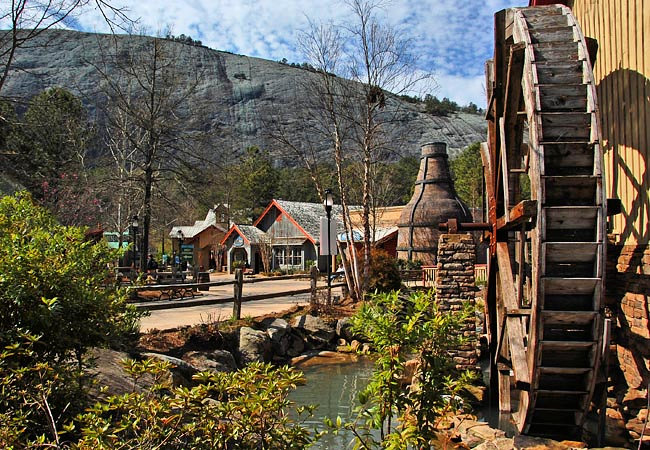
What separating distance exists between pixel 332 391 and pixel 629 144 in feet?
19.1

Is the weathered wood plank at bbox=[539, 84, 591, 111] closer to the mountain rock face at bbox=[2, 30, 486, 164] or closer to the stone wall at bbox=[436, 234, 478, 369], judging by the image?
the stone wall at bbox=[436, 234, 478, 369]

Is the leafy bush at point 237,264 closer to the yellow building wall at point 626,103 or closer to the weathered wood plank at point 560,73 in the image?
the yellow building wall at point 626,103

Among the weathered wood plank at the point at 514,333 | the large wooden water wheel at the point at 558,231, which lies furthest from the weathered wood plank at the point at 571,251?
the weathered wood plank at the point at 514,333

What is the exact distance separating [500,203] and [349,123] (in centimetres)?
1131

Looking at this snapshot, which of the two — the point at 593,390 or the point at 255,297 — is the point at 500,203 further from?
the point at 255,297

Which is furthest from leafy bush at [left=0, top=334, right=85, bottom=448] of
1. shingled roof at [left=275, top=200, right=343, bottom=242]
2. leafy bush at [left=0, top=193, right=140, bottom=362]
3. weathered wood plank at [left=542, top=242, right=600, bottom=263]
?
shingled roof at [left=275, top=200, right=343, bottom=242]

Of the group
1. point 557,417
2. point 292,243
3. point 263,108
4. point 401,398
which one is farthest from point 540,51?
point 263,108

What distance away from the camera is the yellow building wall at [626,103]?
19.8 feet

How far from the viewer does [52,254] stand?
12.4 feet

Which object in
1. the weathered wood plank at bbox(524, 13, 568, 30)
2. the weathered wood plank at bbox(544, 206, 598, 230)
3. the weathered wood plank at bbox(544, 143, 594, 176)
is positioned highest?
the weathered wood plank at bbox(524, 13, 568, 30)

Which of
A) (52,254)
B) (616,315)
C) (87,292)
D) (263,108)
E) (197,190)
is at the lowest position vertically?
(616,315)

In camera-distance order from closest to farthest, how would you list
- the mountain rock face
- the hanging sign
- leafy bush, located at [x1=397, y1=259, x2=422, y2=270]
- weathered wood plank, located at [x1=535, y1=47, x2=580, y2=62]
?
1. weathered wood plank, located at [x1=535, y1=47, x2=580, y2=62]
2. the hanging sign
3. leafy bush, located at [x1=397, y1=259, x2=422, y2=270]
4. the mountain rock face

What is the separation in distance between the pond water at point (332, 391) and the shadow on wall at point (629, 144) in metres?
4.04

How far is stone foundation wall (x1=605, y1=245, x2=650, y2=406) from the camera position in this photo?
586 centimetres
